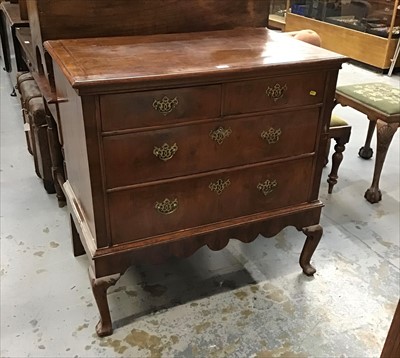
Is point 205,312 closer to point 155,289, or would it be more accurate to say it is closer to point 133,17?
point 155,289

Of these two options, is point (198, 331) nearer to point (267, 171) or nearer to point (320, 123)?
point (267, 171)

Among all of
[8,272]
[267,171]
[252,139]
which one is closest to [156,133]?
[252,139]

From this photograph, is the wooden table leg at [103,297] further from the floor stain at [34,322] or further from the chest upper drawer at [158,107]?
the chest upper drawer at [158,107]

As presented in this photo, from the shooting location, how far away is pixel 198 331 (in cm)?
175

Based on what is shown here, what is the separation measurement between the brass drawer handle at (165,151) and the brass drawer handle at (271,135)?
32cm

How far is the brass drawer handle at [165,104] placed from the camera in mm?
1395

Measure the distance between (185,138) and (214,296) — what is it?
0.74 metres

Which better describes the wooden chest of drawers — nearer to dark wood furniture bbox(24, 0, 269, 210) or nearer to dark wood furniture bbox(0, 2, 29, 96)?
dark wood furniture bbox(24, 0, 269, 210)

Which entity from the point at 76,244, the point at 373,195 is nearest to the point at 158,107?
the point at 76,244

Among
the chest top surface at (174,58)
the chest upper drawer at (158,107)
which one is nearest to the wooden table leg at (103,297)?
the chest upper drawer at (158,107)

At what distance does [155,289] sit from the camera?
1941 millimetres

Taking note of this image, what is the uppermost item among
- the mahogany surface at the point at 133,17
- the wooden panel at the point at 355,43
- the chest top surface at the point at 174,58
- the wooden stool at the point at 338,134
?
the mahogany surface at the point at 133,17

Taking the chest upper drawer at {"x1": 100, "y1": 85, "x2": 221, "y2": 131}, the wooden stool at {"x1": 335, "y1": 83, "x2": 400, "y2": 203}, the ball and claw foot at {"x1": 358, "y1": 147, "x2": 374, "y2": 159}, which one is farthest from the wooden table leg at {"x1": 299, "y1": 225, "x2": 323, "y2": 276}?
the ball and claw foot at {"x1": 358, "y1": 147, "x2": 374, "y2": 159}

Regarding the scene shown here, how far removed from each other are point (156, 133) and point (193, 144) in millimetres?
133
